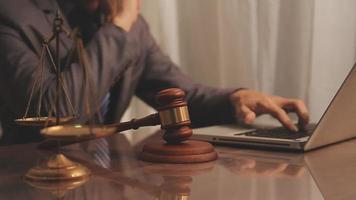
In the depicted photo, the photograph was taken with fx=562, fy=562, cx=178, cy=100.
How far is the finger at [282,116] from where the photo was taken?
1.04 m

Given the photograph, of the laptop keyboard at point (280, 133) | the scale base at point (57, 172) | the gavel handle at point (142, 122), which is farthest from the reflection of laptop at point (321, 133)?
the scale base at point (57, 172)

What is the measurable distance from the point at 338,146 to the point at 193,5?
2.74 feet

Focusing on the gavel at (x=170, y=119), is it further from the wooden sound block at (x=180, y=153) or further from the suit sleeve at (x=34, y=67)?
the suit sleeve at (x=34, y=67)

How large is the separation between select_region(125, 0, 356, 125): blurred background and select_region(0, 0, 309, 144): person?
154 mm

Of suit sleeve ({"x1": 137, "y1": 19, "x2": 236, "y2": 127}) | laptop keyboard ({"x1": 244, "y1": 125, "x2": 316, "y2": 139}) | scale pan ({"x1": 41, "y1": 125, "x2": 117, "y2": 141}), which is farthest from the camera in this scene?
suit sleeve ({"x1": 137, "y1": 19, "x2": 236, "y2": 127})

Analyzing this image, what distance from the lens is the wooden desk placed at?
0.58 meters

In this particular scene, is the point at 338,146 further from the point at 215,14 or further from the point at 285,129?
the point at 215,14

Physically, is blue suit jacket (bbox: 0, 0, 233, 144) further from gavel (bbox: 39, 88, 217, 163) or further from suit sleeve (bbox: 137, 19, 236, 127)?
gavel (bbox: 39, 88, 217, 163)

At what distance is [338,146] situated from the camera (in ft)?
3.02

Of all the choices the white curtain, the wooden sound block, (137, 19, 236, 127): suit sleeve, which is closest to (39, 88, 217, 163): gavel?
the wooden sound block

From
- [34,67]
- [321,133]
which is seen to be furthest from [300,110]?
[34,67]

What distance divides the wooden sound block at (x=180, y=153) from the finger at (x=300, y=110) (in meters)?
0.35

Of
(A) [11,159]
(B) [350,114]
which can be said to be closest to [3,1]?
(A) [11,159]

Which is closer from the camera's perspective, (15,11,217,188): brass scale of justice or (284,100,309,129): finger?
(15,11,217,188): brass scale of justice
